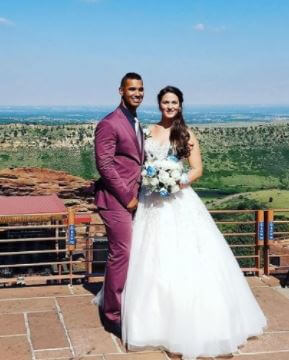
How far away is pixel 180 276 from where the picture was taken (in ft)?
15.7

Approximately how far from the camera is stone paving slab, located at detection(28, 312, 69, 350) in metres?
5.05

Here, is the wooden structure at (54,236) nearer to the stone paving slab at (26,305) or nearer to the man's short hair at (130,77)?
the stone paving slab at (26,305)

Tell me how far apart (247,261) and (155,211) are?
2447 centimetres

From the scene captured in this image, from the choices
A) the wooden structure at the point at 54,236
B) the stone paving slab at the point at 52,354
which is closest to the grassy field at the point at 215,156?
the wooden structure at the point at 54,236

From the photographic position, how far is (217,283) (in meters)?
4.84

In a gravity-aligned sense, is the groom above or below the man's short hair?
below

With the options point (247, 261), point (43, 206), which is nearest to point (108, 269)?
point (43, 206)

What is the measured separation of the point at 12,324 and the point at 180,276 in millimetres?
1797

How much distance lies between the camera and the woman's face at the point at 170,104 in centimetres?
492

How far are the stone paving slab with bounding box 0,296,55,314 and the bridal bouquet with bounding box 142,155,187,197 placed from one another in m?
1.97

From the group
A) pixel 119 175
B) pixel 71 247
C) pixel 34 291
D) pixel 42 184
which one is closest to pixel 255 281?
pixel 71 247

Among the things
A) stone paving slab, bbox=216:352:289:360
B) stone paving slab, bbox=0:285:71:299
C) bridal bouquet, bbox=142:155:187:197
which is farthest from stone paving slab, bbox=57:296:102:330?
bridal bouquet, bbox=142:155:187:197

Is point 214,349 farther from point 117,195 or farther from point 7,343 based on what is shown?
point 7,343

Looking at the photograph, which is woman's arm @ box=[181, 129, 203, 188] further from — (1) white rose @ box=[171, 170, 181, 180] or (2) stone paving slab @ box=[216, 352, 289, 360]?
(2) stone paving slab @ box=[216, 352, 289, 360]
